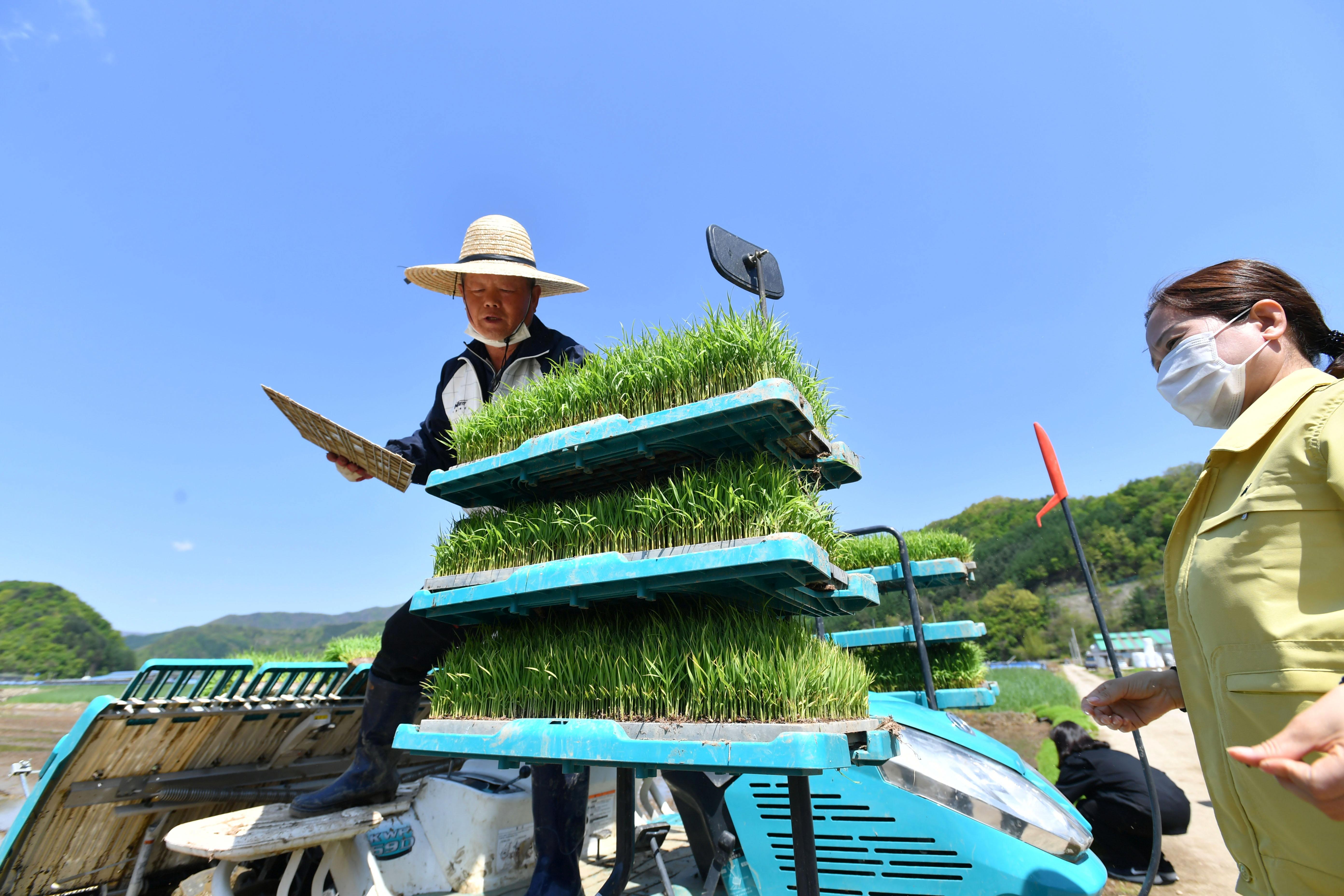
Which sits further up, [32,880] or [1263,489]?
[1263,489]

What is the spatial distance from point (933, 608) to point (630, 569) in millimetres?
5136

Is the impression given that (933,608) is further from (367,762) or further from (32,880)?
(32,880)

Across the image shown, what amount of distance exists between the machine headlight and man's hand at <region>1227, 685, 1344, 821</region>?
3.77 ft

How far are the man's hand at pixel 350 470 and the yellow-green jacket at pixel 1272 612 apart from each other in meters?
2.41

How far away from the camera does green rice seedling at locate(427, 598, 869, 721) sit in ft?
4.69

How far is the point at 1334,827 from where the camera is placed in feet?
3.13

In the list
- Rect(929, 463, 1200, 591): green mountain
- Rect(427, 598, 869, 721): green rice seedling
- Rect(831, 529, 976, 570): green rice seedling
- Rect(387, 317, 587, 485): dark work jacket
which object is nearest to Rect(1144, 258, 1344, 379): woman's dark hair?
Rect(427, 598, 869, 721): green rice seedling

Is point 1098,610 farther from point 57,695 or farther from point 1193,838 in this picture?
point 57,695

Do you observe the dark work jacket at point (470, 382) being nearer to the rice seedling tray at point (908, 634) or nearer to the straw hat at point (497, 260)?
the straw hat at point (497, 260)

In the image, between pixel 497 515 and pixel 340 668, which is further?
pixel 340 668

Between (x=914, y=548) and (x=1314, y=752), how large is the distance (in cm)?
434

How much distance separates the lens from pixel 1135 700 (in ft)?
5.21

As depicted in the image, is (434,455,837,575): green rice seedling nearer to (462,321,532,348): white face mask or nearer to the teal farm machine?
the teal farm machine

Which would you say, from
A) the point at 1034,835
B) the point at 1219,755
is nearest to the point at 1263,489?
the point at 1219,755
